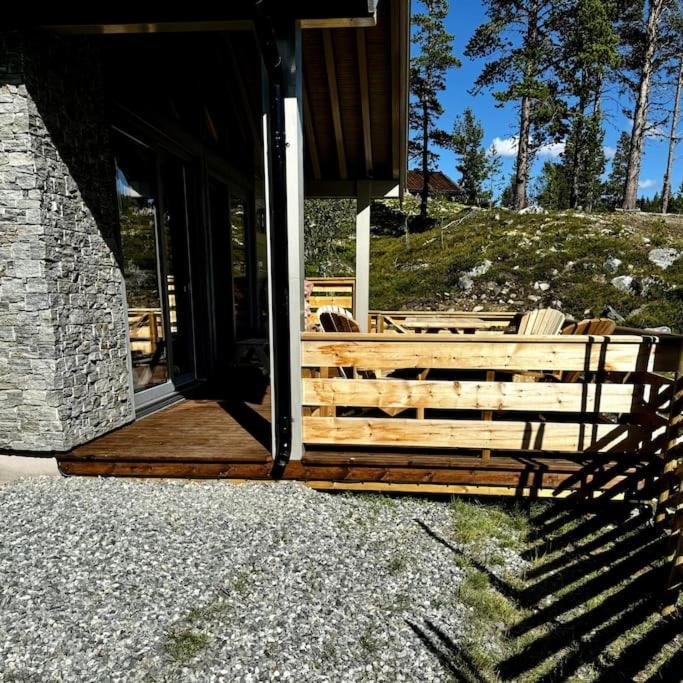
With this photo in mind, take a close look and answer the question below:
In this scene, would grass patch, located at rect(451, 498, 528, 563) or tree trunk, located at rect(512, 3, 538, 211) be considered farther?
tree trunk, located at rect(512, 3, 538, 211)

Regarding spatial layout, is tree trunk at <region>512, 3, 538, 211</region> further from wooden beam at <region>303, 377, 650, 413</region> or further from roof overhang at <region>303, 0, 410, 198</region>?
wooden beam at <region>303, 377, 650, 413</region>

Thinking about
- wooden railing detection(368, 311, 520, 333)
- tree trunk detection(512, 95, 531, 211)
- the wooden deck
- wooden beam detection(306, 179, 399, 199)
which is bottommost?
the wooden deck

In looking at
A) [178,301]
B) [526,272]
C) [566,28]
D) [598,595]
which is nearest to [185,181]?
[178,301]

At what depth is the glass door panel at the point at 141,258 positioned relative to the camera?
399 cm

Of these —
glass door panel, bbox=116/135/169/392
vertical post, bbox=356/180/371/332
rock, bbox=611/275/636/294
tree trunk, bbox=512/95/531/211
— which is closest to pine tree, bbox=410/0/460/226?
tree trunk, bbox=512/95/531/211

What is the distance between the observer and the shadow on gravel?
195cm

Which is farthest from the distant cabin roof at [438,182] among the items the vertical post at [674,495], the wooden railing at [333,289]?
the vertical post at [674,495]

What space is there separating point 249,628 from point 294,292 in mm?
1908

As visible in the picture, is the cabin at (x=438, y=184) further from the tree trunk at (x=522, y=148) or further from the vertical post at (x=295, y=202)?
the vertical post at (x=295, y=202)

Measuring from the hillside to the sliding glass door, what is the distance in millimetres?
10172

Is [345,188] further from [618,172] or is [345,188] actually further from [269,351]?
[618,172]

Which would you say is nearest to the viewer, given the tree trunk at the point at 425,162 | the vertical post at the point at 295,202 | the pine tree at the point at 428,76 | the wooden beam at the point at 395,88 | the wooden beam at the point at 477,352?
the vertical post at the point at 295,202

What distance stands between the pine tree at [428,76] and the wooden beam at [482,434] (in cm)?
2184

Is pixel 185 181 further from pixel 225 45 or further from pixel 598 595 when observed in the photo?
pixel 598 595
